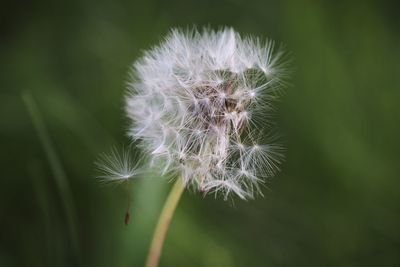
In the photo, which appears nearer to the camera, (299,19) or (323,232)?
(323,232)

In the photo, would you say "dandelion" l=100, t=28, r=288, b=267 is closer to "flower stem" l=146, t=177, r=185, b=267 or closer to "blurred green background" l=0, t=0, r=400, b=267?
"flower stem" l=146, t=177, r=185, b=267

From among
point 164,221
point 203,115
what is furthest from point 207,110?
point 164,221

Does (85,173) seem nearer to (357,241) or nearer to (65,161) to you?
(65,161)

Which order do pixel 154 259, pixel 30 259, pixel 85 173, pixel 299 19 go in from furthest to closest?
pixel 299 19
pixel 85 173
pixel 30 259
pixel 154 259

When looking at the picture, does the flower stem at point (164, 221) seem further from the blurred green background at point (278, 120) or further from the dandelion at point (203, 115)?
the blurred green background at point (278, 120)

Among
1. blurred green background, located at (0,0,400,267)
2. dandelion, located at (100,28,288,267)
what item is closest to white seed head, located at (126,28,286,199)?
dandelion, located at (100,28,288,267)

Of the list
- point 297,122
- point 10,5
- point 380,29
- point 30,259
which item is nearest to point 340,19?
point 380,29

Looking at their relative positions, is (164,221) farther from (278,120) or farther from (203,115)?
(278,120)
